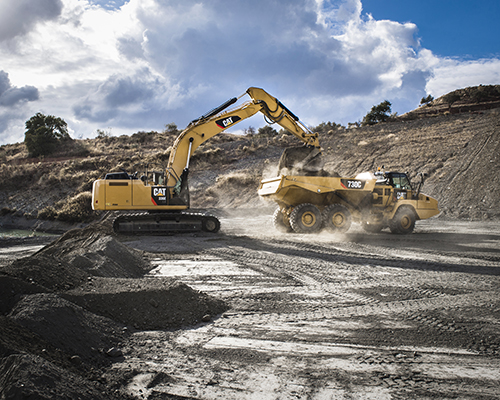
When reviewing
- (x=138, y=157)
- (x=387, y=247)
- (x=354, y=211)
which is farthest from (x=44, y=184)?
(x=387, y=247)

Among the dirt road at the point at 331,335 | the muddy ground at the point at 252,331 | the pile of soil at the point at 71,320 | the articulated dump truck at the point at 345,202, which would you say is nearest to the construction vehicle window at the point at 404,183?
the articulated dump truck at the point at 345,202

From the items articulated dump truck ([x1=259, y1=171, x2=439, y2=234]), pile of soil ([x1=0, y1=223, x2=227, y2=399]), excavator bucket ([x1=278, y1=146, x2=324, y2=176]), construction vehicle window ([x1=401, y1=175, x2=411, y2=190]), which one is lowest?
pile of soil ([x1=0, y1=223, x2=227, y2=399])

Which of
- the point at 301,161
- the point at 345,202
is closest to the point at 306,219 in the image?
the point at 345,202

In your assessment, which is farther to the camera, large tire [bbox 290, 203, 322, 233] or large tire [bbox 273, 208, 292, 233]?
large tire [bbox 273, 208, 292, 233]

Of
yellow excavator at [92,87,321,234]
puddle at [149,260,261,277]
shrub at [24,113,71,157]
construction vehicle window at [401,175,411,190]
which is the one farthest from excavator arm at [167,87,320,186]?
shrub at [24,113,71,157]

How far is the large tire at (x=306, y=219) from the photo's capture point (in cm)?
1274

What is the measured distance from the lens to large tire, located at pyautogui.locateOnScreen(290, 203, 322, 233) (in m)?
12.7

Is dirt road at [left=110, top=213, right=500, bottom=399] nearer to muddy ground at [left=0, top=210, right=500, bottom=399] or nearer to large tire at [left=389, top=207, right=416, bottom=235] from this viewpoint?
muddy ground at [left=0, top=210, right=500, bottom=399]

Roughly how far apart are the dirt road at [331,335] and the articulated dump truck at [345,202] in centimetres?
433

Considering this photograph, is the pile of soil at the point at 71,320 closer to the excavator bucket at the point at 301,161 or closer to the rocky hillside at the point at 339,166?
the excavator bucket at the point at 301,161

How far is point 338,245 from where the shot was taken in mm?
10594

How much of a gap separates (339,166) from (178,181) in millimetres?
18865

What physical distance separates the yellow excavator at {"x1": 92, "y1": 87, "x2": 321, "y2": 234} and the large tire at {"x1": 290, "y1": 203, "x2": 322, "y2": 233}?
1.77m

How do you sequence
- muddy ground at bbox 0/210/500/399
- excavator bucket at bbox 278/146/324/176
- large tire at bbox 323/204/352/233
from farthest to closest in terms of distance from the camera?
excavator bucket at bbox 278/146/324/176 < large tire at bbox 323/204/352/233 < muddy ground at bbox 0/210/500/399
